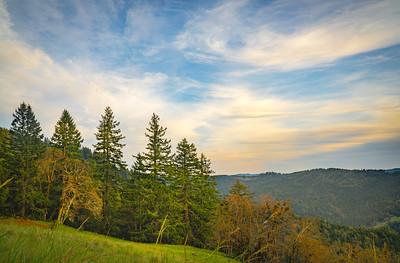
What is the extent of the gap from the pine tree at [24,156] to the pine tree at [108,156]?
8403mm

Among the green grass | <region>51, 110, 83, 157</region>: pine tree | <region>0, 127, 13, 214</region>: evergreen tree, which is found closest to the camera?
the green grass

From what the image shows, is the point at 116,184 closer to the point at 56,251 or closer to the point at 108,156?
the point at 108,156

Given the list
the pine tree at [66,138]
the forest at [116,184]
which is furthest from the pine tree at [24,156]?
the pine tree at [66,138]

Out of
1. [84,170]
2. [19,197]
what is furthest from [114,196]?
[19,197]

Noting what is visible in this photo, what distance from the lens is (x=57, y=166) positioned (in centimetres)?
3778

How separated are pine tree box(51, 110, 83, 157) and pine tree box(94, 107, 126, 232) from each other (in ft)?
9.74

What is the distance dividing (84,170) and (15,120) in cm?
1251

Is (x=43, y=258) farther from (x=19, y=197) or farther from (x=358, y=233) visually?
(x=358, y=233)

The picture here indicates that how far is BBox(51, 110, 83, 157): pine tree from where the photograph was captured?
39.6 metres

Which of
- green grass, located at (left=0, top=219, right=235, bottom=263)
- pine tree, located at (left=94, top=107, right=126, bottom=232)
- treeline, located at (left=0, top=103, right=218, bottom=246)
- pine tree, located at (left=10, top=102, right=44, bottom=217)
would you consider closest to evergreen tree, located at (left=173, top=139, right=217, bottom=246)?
treeline, located at (left=0, top=103, right=218, bottom=246)

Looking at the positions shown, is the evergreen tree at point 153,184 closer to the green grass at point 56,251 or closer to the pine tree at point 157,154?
the pine tree at point 157,154

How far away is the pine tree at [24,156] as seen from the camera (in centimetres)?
3859

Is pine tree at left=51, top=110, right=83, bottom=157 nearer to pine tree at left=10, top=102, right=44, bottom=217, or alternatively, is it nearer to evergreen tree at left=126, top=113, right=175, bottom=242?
pine tree at left=10, top=102, right=44, bottom=217

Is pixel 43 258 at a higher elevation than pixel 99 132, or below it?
below
